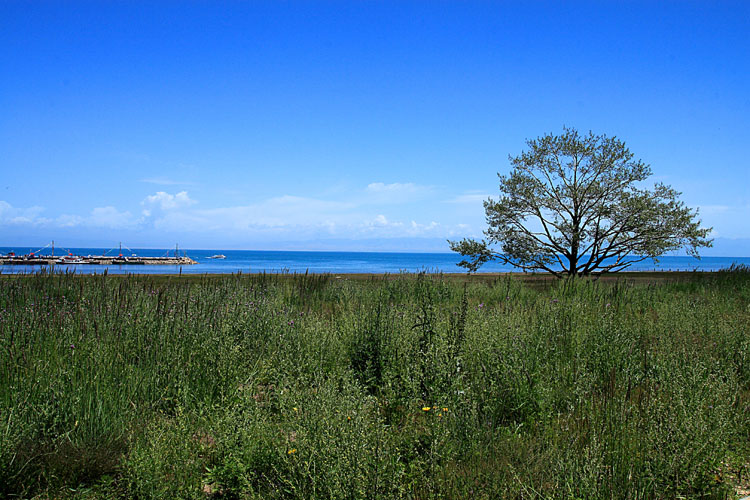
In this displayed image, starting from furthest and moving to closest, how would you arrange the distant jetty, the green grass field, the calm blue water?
the distant jetty
the calm blue water
the green grass field

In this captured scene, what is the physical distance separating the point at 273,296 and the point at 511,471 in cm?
757

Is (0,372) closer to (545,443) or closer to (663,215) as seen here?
(545,443)

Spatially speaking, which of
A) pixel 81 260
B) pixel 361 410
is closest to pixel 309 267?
pixel 81 260

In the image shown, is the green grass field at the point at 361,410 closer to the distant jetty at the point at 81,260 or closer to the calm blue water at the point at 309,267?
the calm blue water at the point at 309,267

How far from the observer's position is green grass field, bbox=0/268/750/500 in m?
3.26

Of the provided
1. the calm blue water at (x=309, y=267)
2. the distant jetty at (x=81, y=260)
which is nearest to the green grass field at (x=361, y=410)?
the calm blue water at (x=309, y=267)

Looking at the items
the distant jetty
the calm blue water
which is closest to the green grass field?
the calm blue water

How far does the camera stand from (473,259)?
2105 centimetres

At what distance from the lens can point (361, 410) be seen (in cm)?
350

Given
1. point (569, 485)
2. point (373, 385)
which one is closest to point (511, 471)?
point (569, 485)

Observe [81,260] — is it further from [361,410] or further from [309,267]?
[361,410]

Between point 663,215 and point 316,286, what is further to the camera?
point 663,215

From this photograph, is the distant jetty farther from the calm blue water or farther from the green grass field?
the green grass field

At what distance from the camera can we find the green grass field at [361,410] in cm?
326
